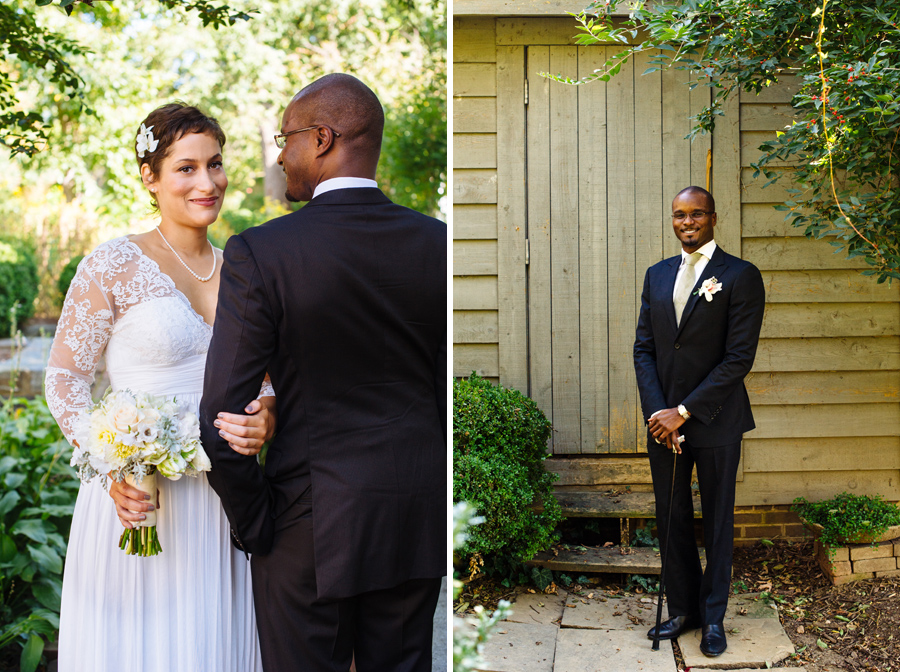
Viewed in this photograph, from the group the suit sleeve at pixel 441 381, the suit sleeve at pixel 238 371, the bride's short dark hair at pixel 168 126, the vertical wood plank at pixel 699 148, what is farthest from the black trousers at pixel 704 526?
the bride's short dark hair at pixel 168 126

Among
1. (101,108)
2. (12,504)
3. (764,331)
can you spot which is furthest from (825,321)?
(101,108)

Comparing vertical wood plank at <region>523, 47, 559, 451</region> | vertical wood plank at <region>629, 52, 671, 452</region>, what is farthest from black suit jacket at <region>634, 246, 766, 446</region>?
vertical wood plank at <region>523, 47, 559, 451</region>

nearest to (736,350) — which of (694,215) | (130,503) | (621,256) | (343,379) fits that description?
(694,215)

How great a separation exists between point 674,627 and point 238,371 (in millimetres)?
2246

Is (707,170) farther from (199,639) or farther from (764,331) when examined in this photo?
(199,639)

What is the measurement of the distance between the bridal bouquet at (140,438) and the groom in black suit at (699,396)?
1884mm

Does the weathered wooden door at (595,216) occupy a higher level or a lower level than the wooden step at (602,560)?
higher

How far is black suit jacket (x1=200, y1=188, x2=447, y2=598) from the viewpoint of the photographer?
1617 millimetres

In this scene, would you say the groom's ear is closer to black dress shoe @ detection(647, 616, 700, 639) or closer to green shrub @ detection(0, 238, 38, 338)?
black dress shoe @ detection(647, 616, 700, 639)

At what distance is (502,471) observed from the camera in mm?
3271

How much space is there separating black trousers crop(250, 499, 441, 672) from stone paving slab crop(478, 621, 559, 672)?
3.40 feet

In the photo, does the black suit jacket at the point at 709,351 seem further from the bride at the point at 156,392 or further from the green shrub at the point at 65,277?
the green shrub at the point at 65,277

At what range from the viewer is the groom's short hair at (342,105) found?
1667mm

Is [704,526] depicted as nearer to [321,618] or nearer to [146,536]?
[321,618]
